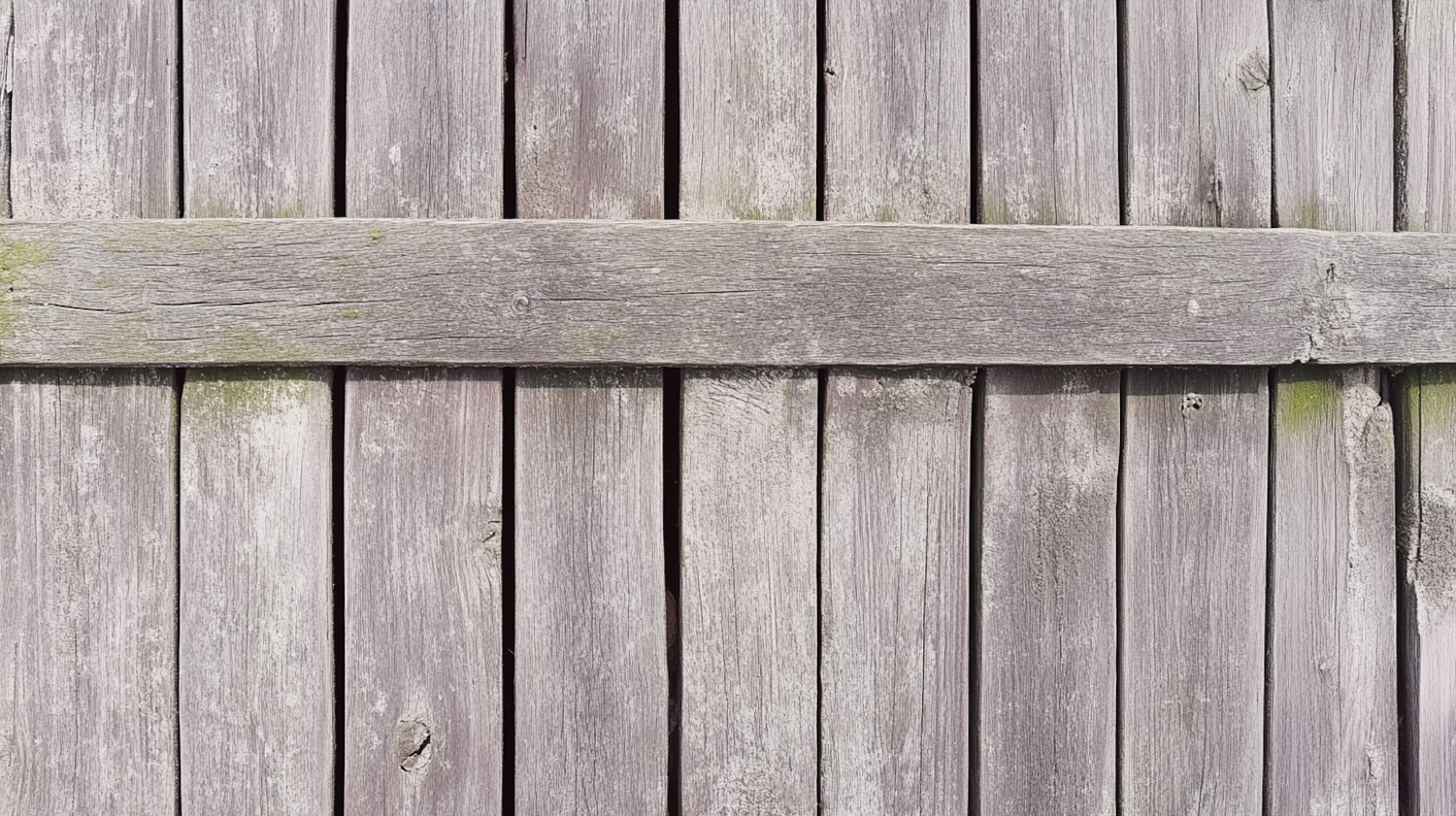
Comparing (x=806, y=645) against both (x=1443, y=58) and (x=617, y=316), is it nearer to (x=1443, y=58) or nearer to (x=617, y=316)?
(x=617, y=316)

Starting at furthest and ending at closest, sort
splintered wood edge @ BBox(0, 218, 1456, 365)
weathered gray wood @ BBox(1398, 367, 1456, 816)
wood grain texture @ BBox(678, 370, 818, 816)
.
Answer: weathered gray wood @ BBox(1398, 367, 1456, 816)
wood grain texture @ BBox(678, 370, 818, 816)
splintered wood edge @ BBox(0, 218, 1456, 365)

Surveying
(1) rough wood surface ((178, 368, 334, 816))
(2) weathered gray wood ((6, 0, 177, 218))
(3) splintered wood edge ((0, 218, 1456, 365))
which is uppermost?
(2) weathered gray wood ((6, 0, 177, 218))

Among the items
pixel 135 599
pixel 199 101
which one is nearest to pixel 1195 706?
pixel 135 599

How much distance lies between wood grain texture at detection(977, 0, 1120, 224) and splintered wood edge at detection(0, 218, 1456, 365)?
0.29 feet

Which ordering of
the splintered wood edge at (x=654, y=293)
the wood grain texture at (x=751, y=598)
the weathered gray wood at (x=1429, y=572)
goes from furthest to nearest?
the weathered gray wood at (x=1429, y=572), the wood grain texture at (x=751, y=598), the splintered wood edge at (x=654, y=293)

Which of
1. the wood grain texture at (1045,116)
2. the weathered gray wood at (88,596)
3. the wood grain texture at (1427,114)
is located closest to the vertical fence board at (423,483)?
the weathered gray wood at (88,596)

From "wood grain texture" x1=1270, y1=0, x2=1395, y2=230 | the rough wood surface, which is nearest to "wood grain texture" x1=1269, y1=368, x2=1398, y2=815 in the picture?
"wood grain texture" x1=1270, y1=0, x2=1395, y2=230

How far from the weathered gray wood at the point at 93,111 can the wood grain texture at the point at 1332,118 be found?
168 cm

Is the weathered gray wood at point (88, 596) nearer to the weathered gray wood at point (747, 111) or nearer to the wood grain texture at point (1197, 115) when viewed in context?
the weathered gray wood at point (747, 111)

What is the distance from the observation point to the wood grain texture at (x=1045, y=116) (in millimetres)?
1311

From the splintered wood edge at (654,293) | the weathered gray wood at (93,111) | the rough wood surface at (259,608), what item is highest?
the weathered gray wood at (93,111)

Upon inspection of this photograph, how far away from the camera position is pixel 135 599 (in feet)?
4.07

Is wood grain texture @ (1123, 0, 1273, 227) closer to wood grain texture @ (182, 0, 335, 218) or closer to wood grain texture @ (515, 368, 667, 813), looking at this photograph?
wood grain texture @ (515, 368, 667, 813)

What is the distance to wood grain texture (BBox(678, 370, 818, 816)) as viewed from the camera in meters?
1.27
